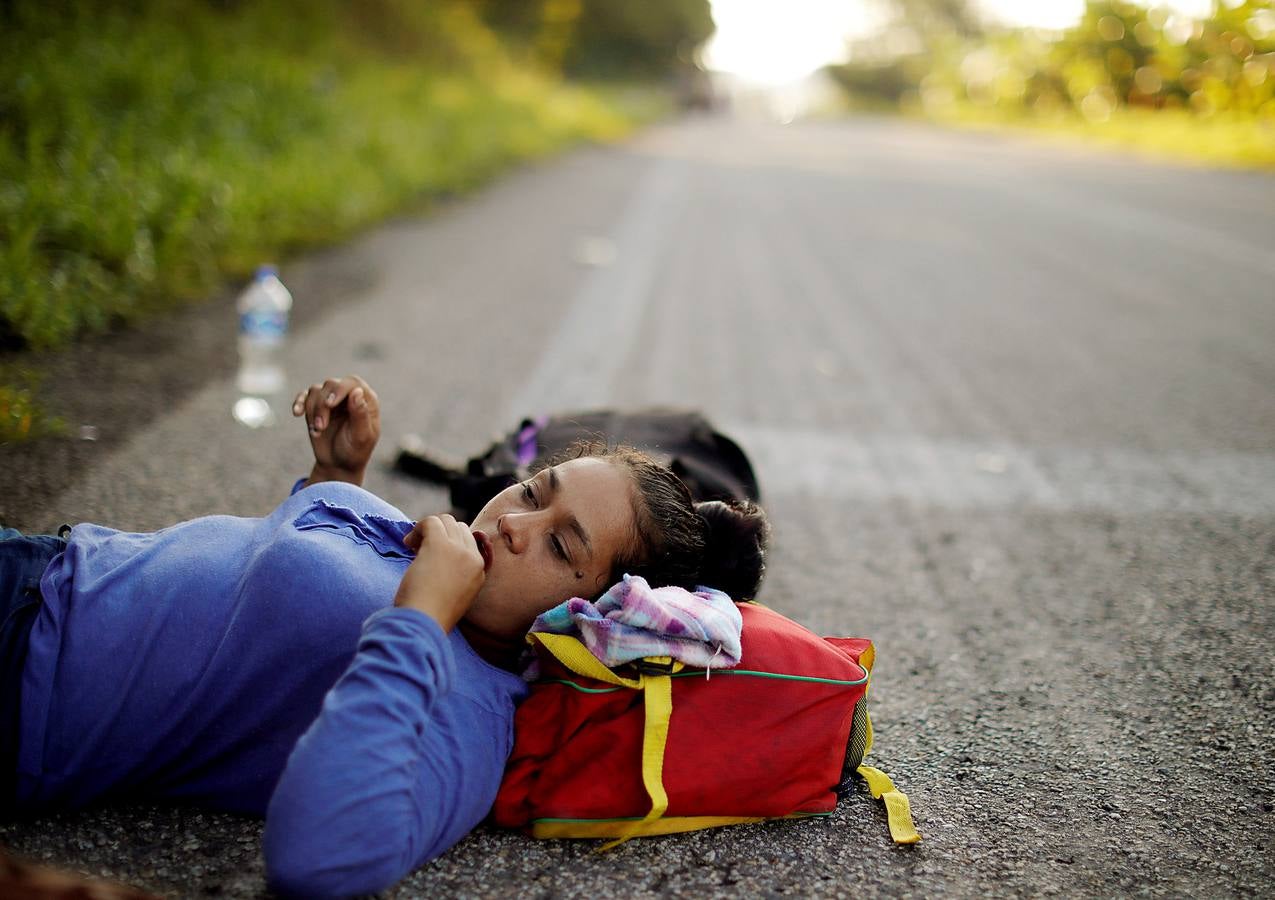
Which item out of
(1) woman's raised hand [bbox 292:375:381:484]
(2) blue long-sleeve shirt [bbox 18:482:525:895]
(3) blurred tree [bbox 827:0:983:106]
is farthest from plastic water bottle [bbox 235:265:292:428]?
(3) blurred tree [bbox 827:0:983:106]

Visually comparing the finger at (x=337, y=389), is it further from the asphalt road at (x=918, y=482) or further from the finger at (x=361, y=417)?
the asphalt road at (x=918, y=482)

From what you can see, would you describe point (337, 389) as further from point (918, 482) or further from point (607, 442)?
point (918, 482)

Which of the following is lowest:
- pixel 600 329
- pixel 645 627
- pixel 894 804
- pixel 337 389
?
pixel 894 804

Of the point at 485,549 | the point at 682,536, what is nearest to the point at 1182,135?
the point at 682,536

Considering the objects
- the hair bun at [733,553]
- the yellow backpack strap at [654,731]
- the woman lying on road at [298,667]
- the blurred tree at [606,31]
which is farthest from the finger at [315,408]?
the blurred tree at [606,31]

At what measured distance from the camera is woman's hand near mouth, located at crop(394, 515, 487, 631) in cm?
180

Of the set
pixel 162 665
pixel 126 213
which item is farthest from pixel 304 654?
pixel 126 213

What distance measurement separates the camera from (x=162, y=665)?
1.83 m

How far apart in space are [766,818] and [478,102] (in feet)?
46.0

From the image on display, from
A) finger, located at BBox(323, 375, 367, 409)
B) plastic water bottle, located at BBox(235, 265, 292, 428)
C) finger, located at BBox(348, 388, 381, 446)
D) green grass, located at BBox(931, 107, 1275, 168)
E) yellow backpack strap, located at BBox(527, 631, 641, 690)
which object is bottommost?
plastic water bottle, located at BBox(235, 265, 292, 428)

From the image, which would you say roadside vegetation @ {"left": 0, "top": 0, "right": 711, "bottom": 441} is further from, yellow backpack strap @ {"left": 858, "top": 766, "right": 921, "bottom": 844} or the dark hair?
yellow backpack strap @ {"left": 858, "top": 766, "right": 921, "bottom": 844}

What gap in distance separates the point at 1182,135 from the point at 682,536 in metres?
22.9

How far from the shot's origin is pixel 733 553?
2457mm

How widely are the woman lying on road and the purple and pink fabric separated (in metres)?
0.11
